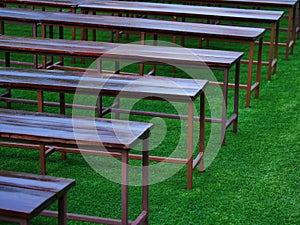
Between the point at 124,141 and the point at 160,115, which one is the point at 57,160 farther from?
the point at 124,141

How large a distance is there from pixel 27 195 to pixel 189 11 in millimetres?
3895

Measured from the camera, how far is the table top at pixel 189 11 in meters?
6.12

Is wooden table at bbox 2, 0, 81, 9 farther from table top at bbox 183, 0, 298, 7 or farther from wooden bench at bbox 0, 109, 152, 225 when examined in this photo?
wooden bench at bbox 0, 109, 152, 225

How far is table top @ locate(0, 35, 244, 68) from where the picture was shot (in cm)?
473

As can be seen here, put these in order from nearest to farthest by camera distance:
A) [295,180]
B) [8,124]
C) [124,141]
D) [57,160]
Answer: [124,141] → [8,124] → [295,180] → [57,160]

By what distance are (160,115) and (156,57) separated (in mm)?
626

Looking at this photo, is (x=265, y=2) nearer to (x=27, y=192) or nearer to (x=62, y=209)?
(x=62, y=209)

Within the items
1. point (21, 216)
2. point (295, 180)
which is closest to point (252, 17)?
point (295, 180)

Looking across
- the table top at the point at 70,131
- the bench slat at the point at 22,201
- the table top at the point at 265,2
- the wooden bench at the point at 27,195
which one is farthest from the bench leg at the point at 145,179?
the table top at the point at 265,2

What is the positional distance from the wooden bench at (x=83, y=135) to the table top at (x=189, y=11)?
2.83m

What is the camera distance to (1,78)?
4.37 m

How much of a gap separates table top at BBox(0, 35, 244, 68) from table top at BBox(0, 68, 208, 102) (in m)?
0.37

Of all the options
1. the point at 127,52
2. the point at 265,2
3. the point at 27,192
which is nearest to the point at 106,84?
the point at 127,52

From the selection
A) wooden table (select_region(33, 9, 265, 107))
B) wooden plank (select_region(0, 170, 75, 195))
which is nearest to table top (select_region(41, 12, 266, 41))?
wooden table (select_region(33, 9, 265, 107))
